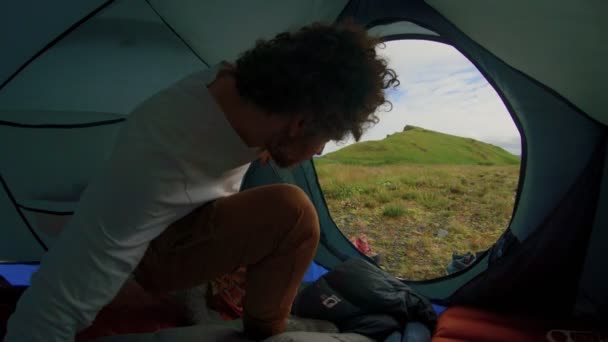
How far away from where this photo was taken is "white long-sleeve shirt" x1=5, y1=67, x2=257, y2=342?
2.44 feet

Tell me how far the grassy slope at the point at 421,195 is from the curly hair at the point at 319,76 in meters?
1.68

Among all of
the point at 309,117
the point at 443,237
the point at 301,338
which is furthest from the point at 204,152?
the point at 443,237

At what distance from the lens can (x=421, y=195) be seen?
126 inches

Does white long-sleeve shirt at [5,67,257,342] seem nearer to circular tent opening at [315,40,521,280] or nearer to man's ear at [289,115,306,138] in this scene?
man's ear at [289,115,306,138]

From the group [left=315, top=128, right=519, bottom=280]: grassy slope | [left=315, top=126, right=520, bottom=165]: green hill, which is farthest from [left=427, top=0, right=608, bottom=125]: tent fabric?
[left=315, top=126, right=520, bottom=165]: green hill

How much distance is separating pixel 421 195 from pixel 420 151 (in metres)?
0.35

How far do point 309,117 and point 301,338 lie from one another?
0.50m

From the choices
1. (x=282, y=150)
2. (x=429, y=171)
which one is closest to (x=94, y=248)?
(x=282, y=150)

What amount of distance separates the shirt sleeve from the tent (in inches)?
33.8

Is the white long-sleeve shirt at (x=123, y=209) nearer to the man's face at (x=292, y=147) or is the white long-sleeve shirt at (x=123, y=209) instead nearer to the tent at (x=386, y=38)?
the man's face at (x=292, y=147)

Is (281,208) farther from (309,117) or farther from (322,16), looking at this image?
(322,16)

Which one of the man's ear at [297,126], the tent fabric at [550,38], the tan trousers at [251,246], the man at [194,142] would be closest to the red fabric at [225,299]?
the tan trousers at [251,246]

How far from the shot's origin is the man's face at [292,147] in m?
0.83

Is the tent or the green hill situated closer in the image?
the tent
